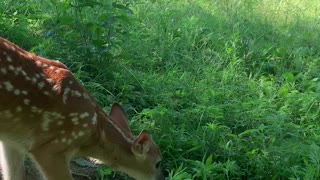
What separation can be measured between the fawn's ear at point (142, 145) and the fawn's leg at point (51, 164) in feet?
1.94

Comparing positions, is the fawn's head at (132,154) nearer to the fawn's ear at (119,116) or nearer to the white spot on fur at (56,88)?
the fawn's ear at (119,116)

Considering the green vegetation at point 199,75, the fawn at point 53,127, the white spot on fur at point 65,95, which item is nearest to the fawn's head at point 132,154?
the fawn at point 53,127

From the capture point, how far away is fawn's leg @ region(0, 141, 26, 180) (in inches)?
208

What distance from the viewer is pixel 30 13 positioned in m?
8.20

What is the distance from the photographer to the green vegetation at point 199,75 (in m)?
6.02

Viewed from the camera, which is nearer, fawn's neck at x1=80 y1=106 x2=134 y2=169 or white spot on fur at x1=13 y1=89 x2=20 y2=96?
white spot on fur at x1=13 y1=89 x2=20 y2=96

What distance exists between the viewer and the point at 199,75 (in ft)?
24.8

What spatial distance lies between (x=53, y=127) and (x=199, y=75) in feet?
9.51

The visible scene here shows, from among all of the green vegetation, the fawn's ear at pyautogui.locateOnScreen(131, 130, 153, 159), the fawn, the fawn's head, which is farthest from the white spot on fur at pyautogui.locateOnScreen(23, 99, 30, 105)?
the green vegetation

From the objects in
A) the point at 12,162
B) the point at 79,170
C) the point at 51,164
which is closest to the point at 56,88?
the point at 51,164

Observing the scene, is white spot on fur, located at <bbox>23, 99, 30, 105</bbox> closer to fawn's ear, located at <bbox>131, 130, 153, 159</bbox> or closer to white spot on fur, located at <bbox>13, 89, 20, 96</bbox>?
white spot on fur, located at <bbox>13, 89, 20, 96</bbox>

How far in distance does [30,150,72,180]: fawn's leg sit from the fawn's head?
0.44m

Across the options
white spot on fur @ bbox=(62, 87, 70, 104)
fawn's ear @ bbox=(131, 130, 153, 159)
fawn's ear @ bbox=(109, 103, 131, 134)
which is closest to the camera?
white spot on fur @ bbox=(62, 87, 70, 104)

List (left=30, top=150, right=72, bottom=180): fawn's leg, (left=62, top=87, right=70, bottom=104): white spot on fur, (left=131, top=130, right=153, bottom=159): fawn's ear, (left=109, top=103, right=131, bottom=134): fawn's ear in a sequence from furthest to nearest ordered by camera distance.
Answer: (left=109, top=103, right=131, bottom=134): fawn's ear
(left=131, top=130, right=153, bottom=159): fawn's ear
(left=62, top=87, right=70, bottom=104): white spot on fur
(left=30, top=150, right=72, bottom=180): fawn's leg
